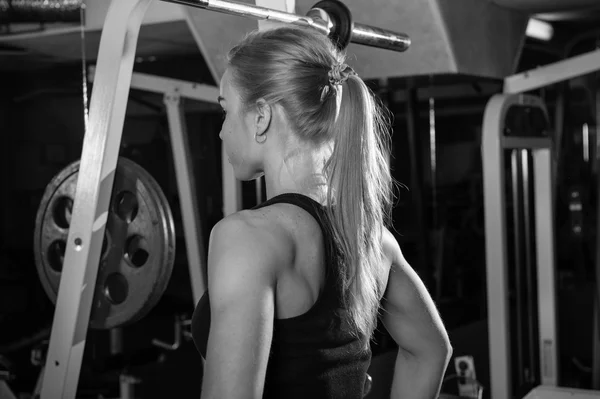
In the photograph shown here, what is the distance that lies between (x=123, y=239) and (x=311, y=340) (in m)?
1.01

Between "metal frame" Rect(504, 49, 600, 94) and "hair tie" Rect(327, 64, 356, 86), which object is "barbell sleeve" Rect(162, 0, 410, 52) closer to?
"hair tie" Rect(327, 64, 356, 86)

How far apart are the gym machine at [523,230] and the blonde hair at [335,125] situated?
5.87 ft

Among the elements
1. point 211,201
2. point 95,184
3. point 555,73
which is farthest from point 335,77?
point 211,201

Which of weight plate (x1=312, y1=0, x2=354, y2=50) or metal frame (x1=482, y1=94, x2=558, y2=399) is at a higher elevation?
weight plate (x1=312, y1=0, x2=354, y2=50)

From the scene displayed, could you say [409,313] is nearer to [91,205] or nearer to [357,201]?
[357,201]

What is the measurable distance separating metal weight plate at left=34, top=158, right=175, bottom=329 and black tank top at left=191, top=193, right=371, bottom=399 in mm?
899

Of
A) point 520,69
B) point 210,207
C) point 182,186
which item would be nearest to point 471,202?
point 520,69

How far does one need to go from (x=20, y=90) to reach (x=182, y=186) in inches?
37.6

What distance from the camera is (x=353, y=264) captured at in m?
1.08

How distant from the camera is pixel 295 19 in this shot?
1.50 m

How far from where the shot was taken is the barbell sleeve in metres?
1.35

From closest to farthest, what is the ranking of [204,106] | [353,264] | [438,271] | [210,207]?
1. [353,264]
2. [204,106]
3. [210,207]
4. [438,271]

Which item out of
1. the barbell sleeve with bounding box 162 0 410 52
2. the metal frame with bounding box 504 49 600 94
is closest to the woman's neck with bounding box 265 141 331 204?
the barbell sleeve with bounding box 162 0 410 52

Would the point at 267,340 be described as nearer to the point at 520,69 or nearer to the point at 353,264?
the point at 353,264
